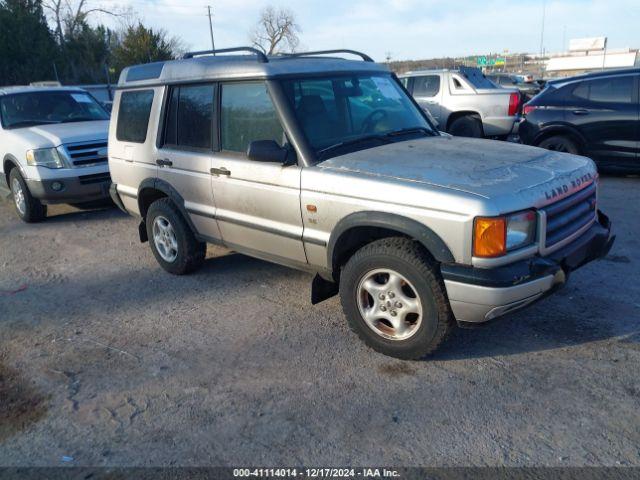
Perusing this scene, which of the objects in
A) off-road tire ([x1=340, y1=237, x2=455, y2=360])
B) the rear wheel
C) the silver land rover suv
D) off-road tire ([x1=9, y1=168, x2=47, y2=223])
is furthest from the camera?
the rear wheel

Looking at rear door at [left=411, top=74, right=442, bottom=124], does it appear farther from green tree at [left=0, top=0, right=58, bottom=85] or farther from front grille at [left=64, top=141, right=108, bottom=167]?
green tree at [left=0, top=0, right=58, bottom=85]

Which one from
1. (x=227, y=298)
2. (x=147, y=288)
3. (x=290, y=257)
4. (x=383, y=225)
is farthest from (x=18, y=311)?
(x=383, y=225)

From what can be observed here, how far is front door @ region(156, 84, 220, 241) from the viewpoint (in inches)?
182

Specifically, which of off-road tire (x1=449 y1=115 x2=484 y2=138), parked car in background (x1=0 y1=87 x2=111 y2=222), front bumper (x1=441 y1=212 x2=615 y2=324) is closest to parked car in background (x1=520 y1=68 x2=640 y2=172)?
off-road tire (x1=449 y1=115 x2=484 y2=138)

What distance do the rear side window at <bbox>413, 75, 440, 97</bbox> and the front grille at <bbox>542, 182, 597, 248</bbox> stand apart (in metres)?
9.26

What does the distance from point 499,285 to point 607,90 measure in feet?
23.0

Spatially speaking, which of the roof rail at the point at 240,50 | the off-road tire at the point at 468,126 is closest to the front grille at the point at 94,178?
the roof rail at the point at 240,50

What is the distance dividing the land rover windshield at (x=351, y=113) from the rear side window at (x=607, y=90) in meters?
5.25

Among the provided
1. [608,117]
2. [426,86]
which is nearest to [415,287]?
[608,117]

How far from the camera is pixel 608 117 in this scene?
8.40 m

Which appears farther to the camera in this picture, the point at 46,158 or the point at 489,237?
the point at 46,158

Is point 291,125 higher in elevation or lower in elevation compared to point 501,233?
higher

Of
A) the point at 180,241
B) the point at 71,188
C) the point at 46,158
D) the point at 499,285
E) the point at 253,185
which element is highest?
the point at 253,185

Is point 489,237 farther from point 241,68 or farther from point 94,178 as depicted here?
point 94,178
